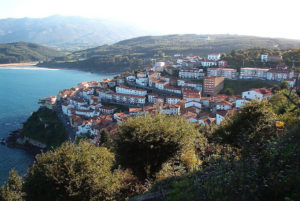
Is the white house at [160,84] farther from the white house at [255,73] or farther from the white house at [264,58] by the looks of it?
the white house at [264,58]

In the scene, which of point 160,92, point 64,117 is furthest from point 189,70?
point 64,117

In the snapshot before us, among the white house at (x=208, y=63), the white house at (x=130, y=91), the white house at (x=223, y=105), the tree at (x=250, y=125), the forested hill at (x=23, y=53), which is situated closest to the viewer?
the tree at (x=250, y=125)

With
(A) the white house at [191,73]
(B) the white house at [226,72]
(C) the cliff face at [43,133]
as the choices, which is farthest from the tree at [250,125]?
(A) the white house at [191,73]

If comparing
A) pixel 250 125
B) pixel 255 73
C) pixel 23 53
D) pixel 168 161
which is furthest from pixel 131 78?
pixel 23 53

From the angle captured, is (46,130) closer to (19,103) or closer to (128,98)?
(128,98)

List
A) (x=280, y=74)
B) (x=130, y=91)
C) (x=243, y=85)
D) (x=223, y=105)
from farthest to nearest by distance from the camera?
(x=130, y=91) < (x=243, y=85) < (x=280, y=74) < (x=223, y=105)

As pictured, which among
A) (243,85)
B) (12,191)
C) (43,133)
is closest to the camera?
(12,191)
